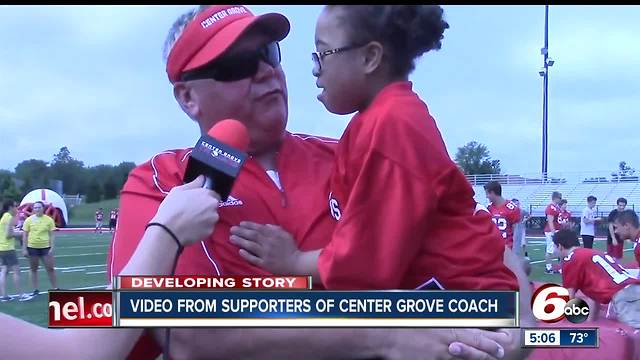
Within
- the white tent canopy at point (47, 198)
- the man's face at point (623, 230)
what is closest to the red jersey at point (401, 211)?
the white tent canopy at point (47, 198)

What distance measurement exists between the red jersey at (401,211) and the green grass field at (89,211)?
17.1 inches

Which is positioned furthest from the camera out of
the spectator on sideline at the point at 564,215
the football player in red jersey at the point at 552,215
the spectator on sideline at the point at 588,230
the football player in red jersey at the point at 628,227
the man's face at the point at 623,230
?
the man's face at the point at 623,230

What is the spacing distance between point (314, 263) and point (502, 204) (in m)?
0.60

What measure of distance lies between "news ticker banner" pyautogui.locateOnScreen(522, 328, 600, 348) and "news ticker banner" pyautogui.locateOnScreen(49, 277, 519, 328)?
9cm

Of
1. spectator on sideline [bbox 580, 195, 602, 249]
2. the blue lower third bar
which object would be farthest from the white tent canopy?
spectator on sideline [bbox 580, 195, 602, 249]

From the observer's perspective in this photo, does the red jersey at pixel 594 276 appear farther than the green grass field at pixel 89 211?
Yes

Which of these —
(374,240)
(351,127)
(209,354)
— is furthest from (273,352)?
(351,127)

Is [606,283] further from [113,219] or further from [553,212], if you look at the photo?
[113,219]

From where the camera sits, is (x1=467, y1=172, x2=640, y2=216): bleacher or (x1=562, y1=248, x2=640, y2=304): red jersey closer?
(x1=467, y1=172, x2=640, y2=216): bleacher

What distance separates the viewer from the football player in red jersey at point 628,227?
482 centimetres

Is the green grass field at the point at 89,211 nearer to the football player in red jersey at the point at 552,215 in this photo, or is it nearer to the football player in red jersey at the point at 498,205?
the football player in red jersey at the point at 498,205

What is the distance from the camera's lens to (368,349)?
121 cm

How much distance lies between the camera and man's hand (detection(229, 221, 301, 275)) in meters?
1.23

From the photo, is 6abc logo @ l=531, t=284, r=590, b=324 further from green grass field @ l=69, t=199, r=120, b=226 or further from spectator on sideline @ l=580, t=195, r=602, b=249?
spectator on sideline @ l=580, t=195, r=602, b=249
